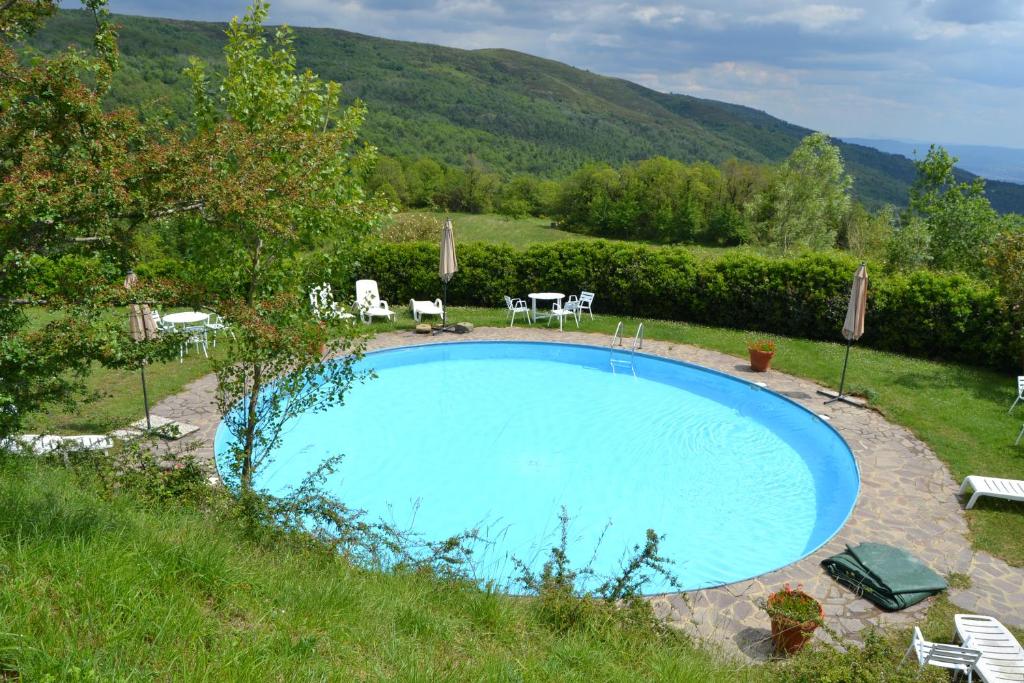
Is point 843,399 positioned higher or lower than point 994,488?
lower

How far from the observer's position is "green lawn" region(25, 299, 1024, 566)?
7.78 meters

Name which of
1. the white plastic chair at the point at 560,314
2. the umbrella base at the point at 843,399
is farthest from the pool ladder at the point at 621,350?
the umbrella base at the point at 843,399

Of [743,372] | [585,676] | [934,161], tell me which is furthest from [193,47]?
[585,676]

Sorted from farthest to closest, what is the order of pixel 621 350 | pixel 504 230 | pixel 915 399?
1. pixel 504 230
2. pixel 621 350
3. pixel 915 399

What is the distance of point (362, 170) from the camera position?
741cm

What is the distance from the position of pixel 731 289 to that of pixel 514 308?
17.4 ft

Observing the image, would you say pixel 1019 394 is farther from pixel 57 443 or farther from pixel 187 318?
pixel 187 318

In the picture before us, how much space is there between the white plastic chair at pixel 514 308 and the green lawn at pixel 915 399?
1848mm

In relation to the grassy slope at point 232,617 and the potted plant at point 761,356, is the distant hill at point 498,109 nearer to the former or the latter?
the potted plant at point 761,356

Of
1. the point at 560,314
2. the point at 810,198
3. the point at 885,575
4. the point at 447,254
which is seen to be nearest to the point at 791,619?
the point at 885,575

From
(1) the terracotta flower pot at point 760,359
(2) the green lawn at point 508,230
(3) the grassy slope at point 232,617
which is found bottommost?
(2) the green lawn at point 508,230

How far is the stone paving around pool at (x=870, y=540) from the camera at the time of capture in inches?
227

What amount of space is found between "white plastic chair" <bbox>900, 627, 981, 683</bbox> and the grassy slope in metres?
1.59

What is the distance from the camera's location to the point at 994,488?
7.71 metres
